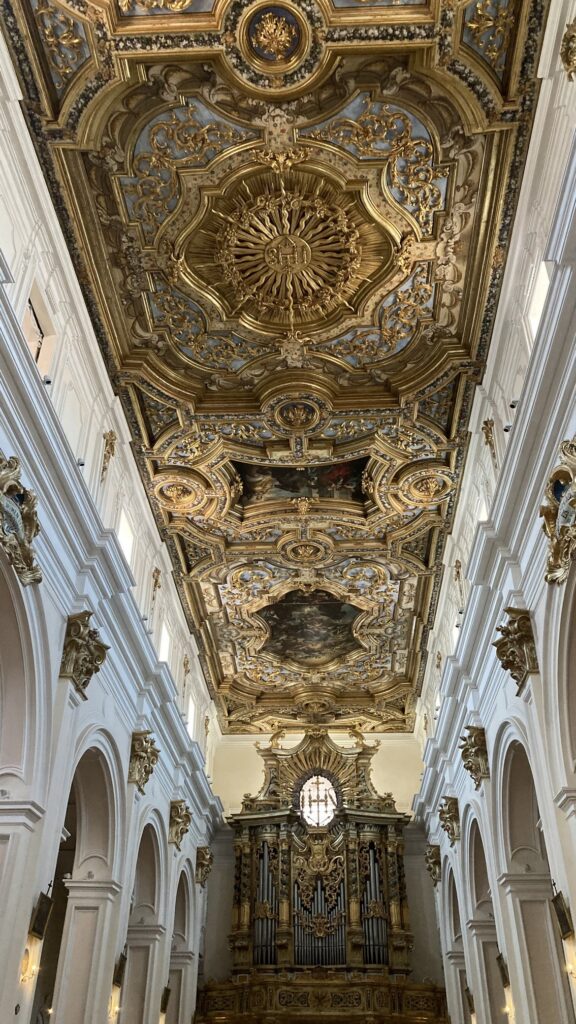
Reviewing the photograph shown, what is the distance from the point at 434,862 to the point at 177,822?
680cm

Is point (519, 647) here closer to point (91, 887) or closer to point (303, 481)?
point (303, 481)

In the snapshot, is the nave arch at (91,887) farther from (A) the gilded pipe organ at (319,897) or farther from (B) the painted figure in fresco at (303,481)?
(A) the gilded pipe organ at (319,897)

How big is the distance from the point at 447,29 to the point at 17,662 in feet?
26.6

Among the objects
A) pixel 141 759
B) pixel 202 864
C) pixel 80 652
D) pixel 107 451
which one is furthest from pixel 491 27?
pixel 202 864

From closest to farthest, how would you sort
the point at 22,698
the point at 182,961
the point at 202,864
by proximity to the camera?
1. the point at 22,698
2. the point at 182,961
3. the point at 202,864

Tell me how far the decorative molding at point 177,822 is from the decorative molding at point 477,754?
6.48m

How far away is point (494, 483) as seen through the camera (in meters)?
12.8

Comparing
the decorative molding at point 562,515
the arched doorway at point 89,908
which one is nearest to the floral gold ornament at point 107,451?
the arched doorway at point 89,908

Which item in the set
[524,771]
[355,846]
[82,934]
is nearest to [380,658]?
[355,846]

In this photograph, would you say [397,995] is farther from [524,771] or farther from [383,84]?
[383,84]

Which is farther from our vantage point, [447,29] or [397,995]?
[397,995]

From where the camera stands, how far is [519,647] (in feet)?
35.5

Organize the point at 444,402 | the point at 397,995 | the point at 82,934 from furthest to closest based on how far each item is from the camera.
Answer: the point at 397,995 < the point at 444,402 < the point at 82,934

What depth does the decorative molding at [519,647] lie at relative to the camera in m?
10.7
